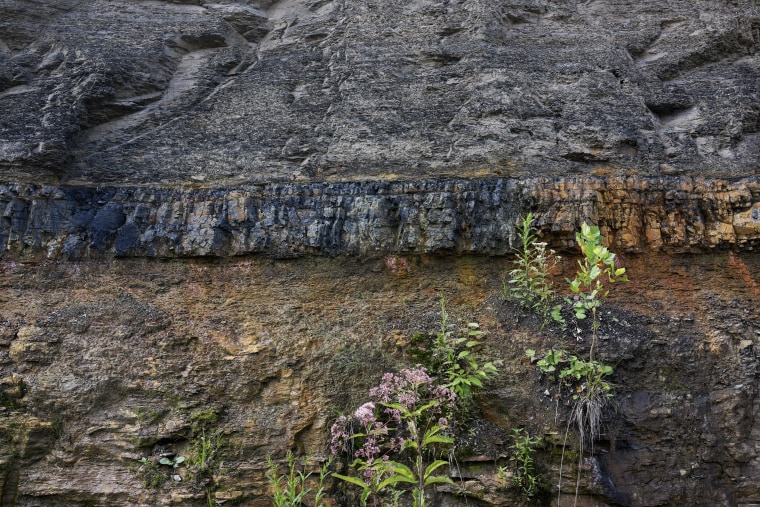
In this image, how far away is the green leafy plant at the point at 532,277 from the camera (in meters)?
5.09

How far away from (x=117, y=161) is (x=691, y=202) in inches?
209

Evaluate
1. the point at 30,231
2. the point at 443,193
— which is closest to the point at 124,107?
the point at 30,231

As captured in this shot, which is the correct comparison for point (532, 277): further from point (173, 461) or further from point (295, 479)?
point (173, 461)

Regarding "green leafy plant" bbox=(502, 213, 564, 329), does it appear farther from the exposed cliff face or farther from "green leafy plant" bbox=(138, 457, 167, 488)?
"green leafy plant" bbox=(138, 457, 167, 488)

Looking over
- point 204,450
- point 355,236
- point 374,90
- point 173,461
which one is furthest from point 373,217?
point 173,461

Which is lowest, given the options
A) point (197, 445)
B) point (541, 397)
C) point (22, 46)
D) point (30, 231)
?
point (197, 445)

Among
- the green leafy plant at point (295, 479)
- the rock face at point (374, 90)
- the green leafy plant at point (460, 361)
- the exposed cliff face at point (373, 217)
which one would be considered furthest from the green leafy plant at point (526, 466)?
the rock face at point (374, 90)

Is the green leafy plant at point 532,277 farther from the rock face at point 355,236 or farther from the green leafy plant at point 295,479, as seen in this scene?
the green leafy plant at point 295,479

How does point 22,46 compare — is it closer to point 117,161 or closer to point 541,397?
point 117,161

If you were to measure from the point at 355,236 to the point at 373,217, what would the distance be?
0.74ft

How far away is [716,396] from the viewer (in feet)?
15.4

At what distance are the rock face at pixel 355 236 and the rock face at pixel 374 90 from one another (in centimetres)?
3

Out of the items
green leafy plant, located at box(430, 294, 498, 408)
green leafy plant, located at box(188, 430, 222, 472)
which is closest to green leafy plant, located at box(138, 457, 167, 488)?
green leafy plant, located at box(188, 430, 222, 472)

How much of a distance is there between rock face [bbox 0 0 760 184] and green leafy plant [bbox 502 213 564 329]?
3.19ft
